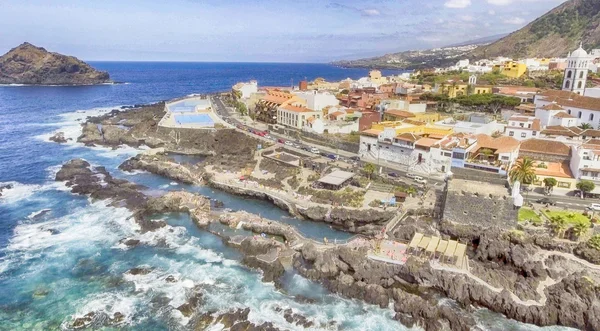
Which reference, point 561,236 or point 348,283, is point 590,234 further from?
point 348,283

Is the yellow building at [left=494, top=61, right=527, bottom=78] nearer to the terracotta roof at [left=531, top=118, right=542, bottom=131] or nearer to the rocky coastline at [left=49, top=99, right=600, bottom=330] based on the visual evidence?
the terracotta roof at [left=531, top=118, right=542, bottom=131]

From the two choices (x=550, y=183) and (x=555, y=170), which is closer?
(x=550, y=183)

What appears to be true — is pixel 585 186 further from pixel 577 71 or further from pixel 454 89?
pixel 454 89

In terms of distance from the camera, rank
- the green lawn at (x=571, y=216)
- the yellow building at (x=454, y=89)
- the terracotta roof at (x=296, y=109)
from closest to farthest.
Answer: the green lawn at (x=571, y=216)
the terracotta roof at (x=296, y=109)
the yellow building at (x=454, y=89)

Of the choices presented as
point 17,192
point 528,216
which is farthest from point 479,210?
point 17,192

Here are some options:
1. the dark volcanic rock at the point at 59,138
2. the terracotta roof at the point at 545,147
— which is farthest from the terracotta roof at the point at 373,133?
the dark volcanic rock at the point at 59,138

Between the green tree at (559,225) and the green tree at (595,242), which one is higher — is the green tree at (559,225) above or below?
above

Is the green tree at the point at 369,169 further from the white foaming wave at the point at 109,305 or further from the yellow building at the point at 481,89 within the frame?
the yellow building at the point at 481,89
